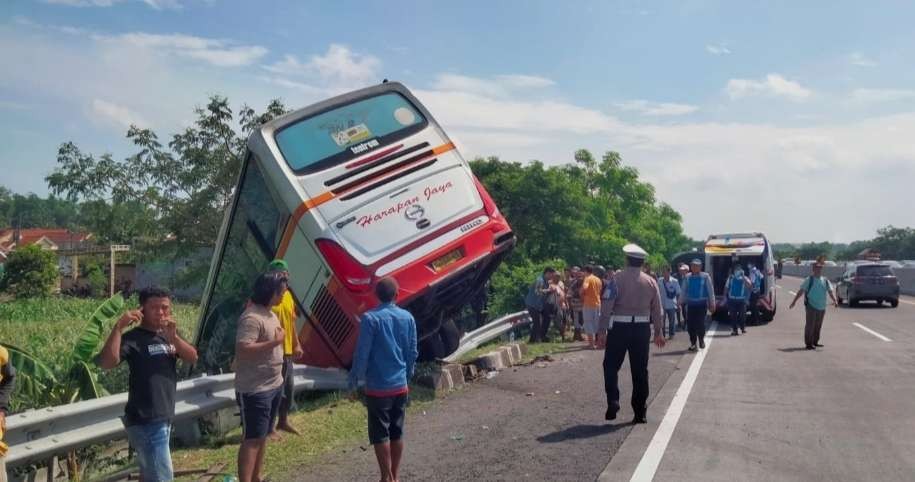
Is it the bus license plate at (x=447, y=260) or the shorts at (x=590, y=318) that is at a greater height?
the bus license plate at (x=447, y=260)

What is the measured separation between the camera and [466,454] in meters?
6.75

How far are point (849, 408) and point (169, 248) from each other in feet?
77.3

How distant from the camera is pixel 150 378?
15.5ft

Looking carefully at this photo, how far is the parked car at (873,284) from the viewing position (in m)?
26.8

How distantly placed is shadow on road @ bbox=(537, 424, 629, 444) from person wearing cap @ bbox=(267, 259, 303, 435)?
95.5 inches

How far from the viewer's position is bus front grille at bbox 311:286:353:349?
9000 mm

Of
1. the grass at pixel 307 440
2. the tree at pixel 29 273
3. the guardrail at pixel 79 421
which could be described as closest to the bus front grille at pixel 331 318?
the grass at pixel 307 440

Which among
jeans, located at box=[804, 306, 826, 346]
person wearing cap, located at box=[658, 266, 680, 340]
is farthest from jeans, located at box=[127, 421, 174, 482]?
person wearing cap, located at box=[658, 266, 680, 340]

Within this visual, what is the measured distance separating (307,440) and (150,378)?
290 centimetres

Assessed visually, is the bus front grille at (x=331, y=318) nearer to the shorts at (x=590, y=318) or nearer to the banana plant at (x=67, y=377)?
the banana plant at (x=67, y=377)

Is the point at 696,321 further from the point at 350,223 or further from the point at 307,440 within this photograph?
the point at 307,440

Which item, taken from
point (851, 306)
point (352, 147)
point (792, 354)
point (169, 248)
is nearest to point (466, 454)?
point (352, 147)

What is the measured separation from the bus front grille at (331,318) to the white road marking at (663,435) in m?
3.63

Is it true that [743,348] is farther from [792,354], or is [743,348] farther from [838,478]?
[838,478]
